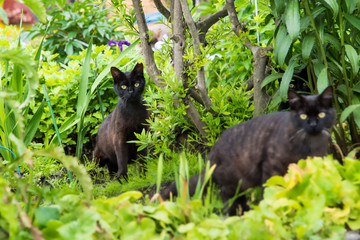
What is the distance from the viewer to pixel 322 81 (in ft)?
10.6

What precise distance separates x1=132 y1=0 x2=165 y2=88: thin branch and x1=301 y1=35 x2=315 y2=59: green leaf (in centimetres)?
121

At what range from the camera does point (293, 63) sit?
3572mm

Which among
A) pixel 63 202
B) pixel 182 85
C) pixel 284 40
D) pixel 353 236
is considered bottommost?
pixel 353 236

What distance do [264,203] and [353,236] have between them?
0.51 meters

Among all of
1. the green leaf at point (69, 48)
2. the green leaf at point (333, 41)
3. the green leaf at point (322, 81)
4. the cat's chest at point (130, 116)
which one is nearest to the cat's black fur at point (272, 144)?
the green leaf at point (322, 81)

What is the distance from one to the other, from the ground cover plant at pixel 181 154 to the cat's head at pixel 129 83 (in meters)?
0.23

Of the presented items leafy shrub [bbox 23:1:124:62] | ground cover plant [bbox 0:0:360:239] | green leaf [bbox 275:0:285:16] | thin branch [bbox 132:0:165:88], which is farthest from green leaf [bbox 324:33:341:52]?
leafy shrub [bbox 23:1:124:62]

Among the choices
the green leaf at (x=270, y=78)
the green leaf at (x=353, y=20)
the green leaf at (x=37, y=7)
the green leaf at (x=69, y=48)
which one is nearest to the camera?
the green leaf at (x=37, y=7)

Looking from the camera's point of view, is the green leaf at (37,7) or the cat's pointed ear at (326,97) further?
the cat's pointed ear at (326,97)

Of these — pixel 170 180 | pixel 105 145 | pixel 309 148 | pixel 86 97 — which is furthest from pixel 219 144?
pixel 105 145

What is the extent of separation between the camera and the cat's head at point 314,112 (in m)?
2.64

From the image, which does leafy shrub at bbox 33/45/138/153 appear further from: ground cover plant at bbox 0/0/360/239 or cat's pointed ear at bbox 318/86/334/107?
cat's pointed ear at bbox 318/86/334/107

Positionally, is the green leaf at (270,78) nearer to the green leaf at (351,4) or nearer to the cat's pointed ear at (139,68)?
the green leaf at (351,4)

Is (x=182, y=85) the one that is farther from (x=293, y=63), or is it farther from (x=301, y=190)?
(x=301, y=190)
